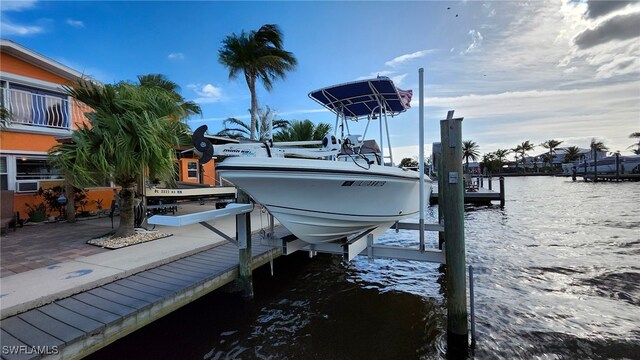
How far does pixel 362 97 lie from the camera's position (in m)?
6.17

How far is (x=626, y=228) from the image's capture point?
11359 millimetres

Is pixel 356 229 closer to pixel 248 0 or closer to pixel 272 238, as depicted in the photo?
pixel 272 238

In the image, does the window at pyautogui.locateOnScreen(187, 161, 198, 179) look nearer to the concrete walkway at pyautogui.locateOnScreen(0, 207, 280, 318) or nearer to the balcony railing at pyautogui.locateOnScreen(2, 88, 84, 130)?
the balcony railing at pyautogui.locateOnScreen(2, 88, 84, 130)

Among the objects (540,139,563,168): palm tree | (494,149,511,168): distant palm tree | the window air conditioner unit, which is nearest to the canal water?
the window air conditioner unit

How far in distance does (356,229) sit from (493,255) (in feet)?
18.4

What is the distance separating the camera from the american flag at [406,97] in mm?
6081

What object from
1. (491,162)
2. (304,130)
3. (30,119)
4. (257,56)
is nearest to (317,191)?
(30,119)

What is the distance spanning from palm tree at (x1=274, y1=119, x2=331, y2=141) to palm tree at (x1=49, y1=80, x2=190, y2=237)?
47.2ft

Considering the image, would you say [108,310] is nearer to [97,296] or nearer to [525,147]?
[97,296]

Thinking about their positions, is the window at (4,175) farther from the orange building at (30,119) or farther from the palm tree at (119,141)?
the palm tree at (119,141)

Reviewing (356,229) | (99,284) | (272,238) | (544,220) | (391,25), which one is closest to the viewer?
(99,284)

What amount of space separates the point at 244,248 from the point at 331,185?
190cm

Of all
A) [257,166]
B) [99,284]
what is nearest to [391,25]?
[257,166]

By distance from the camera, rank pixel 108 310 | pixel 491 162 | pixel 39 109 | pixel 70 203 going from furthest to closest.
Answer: pixel 491 162 → pixel 39 109 → pixel 70 203 → pixel 108 310
